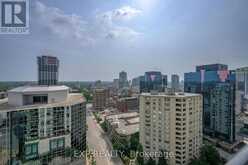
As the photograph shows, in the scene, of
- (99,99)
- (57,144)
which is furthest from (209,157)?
(99,99)

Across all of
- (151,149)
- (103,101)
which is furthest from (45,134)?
(103,101)

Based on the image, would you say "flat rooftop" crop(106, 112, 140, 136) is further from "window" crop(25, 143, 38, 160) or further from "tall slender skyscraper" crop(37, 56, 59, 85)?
"window" crop(25, 143, 38, 160)

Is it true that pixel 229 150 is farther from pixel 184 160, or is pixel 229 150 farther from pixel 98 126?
pixel 98 126

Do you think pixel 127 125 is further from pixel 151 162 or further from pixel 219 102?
pixel 219 102

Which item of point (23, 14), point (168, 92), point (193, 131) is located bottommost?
point (193, 131)

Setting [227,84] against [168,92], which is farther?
[227,84]

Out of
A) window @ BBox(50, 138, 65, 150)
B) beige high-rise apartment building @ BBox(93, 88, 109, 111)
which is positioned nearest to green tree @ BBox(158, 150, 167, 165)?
window @ BBox(50, 138, 65, 150)
